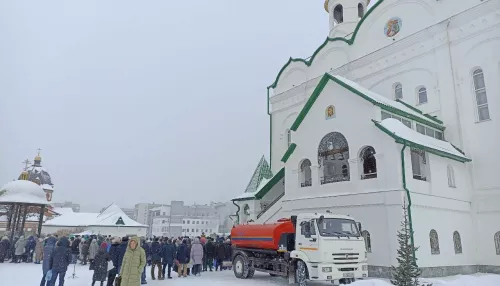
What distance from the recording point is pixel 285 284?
504 inches

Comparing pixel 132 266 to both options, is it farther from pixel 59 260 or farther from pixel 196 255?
pixel 196 255

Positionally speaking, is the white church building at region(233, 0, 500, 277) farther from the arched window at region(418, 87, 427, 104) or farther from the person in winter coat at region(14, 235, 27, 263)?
the person in winter coat at region(14, 235, 27, 263)

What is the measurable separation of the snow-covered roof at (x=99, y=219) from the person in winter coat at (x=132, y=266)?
39087 millimetres

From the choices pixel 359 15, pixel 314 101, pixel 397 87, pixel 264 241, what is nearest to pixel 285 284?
pixel 264 241

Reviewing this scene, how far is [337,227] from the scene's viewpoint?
11.7 metres

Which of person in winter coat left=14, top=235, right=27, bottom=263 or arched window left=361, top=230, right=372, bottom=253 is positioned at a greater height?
arched window left=361, top=230, right=372, bottom=253

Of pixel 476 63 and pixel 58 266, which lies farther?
pixel 476 63

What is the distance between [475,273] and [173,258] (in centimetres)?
1204

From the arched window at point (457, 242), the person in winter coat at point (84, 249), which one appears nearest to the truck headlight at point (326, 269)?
the arched window at point (457, 242)

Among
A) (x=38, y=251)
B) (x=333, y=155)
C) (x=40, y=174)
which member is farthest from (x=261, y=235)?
(x=40, y=174)

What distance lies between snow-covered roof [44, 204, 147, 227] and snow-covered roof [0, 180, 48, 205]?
70.9ft

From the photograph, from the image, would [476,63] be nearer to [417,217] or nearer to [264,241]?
[417,217]

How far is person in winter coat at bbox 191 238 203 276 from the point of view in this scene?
1455 centimetres

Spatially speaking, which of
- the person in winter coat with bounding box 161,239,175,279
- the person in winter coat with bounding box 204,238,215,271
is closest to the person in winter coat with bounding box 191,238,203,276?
the person in winter coat with bounding box 161,239,175,279
